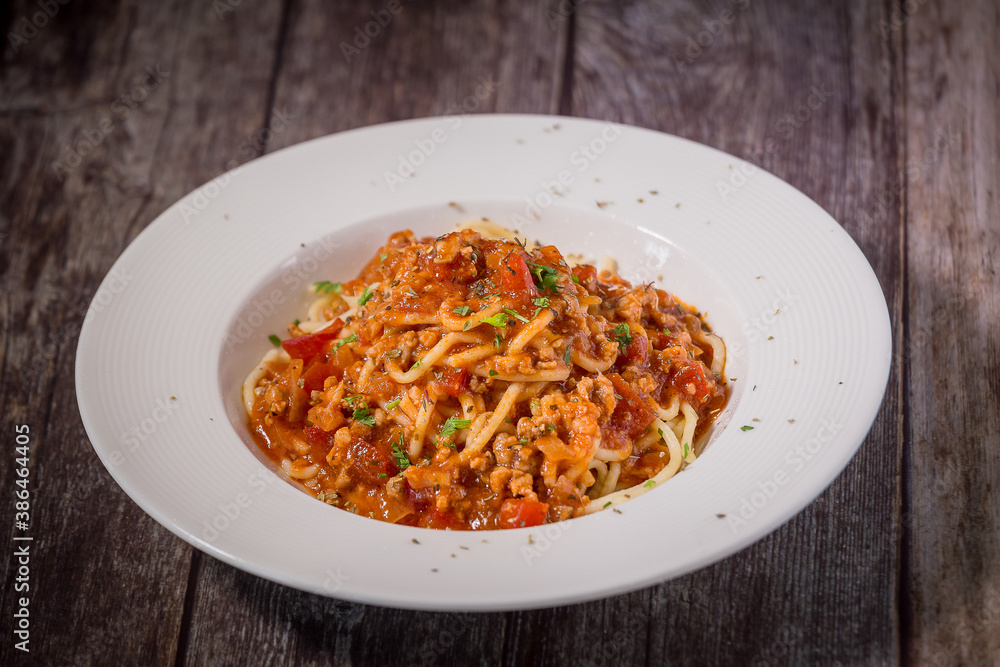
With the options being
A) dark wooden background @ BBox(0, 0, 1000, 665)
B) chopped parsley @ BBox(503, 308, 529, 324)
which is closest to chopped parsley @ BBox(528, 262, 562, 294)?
chopped parsley @ BBox(503, 308, 529, 324)

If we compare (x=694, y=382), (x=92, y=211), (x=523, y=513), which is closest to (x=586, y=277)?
(x=694, y=382)

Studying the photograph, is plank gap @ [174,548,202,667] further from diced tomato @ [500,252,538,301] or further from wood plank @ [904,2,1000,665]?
wood plank @ [904,2,1000,665]

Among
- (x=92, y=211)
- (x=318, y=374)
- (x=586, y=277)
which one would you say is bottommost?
(x=92, y=211)

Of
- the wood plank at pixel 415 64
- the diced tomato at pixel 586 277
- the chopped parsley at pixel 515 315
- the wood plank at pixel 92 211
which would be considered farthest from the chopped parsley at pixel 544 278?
the wood plank at pixel 415 64

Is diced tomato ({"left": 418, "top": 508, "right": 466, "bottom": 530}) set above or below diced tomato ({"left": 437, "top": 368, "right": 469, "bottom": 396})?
below

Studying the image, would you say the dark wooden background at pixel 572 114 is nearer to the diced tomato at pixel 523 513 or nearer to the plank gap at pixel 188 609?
the plank gap at pixel 188 609

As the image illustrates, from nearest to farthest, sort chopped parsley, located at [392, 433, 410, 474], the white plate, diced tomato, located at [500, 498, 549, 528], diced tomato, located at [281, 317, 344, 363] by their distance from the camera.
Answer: the white plate
diced tomato, located at [500, 498, 549, 528]
chopped parsley, located at [392, 433, 410, 474]
diced tomato, located at [281, 317, 344, 363]

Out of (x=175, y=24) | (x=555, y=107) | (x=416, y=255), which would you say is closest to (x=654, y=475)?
(x=416, y=255)

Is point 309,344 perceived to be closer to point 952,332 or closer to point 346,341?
point 346,341
